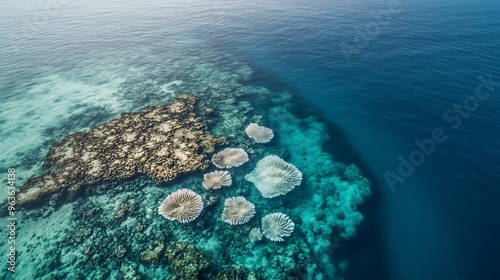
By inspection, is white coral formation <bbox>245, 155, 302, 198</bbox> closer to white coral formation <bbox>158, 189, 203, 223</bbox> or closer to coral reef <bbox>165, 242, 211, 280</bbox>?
white coral formation <bbox>158, 189, 203, 223</bbox>

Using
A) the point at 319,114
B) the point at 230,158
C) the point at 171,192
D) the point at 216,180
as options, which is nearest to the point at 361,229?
the point at 216,180

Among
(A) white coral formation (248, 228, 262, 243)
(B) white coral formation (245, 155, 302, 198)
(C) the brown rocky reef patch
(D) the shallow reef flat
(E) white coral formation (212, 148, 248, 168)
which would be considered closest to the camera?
(D) the shallow reef flat

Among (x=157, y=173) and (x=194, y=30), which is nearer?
(x=157, y=173)

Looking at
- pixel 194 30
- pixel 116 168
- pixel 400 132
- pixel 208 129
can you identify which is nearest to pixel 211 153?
pixel 208 129

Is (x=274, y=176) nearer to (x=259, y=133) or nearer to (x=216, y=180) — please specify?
(x=216, y=180)

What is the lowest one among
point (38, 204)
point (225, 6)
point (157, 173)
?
point (38, 204)

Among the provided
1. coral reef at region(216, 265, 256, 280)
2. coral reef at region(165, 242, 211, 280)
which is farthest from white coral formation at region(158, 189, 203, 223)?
coral reef at region(216, 265, 256, 280)

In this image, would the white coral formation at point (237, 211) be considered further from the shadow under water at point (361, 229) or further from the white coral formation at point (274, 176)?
the shadow under water at point (361, 229)

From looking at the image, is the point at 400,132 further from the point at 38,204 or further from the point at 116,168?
the point at 38,204
